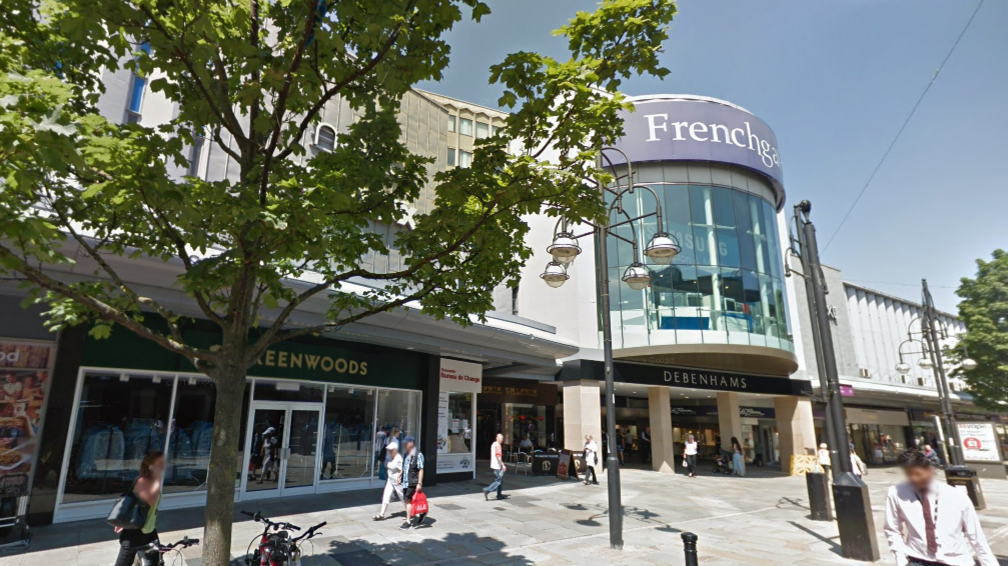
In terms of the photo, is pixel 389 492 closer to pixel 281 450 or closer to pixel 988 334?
pixel 281 450

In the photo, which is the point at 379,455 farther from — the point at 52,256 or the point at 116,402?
the point at 52,256

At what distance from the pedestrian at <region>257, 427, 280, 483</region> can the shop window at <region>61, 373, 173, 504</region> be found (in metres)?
2.21

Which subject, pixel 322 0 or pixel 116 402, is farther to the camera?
pixel 116 402

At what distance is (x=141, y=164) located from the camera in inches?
176

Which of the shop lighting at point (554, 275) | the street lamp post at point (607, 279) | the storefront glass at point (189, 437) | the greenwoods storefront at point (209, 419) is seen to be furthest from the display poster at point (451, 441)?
the street lamp post at point (607, 279)

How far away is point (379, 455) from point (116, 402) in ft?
21.5

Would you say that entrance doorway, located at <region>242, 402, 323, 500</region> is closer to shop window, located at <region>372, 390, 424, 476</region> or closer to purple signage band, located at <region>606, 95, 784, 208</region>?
shop window, located at <region>372, 390, 424, 476</region>

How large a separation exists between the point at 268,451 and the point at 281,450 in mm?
295

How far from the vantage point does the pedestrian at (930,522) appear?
415cm

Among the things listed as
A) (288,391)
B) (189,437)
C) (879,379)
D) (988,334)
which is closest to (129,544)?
(189,437)

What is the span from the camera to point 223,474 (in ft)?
17.7

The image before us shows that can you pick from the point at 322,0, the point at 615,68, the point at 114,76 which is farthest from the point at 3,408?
the point at 615,68

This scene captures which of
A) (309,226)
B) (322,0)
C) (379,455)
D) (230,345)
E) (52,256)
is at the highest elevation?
(322,0)

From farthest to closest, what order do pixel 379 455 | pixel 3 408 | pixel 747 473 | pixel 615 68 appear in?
pixel 747 473
pixel 379 455
pixel 3 408
pixel 615 68
